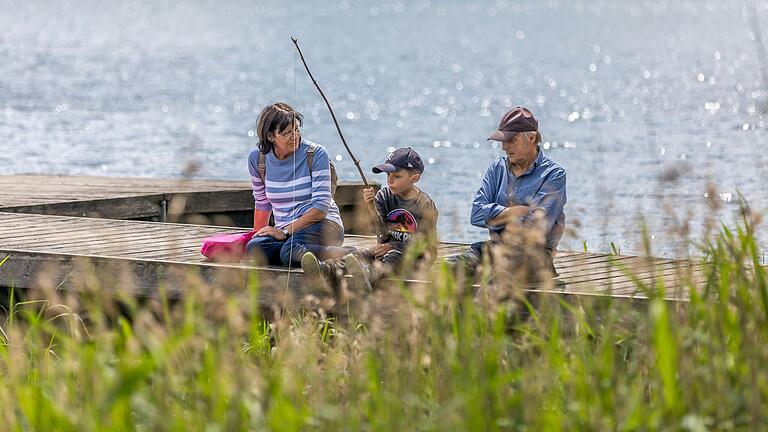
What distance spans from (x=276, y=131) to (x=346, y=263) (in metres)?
0.93

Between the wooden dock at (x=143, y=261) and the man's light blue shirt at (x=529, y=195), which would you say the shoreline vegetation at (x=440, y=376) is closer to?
the wooden dock at (x=143, y=261)

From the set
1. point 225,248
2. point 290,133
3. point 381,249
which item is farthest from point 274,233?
point 381,249

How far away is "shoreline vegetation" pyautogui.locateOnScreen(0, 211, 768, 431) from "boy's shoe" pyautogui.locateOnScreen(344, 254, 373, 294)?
1556 millimetres

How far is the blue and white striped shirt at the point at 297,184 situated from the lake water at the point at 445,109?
1.03m

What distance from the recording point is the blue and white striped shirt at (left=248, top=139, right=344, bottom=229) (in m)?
6.65

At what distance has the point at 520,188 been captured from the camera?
6.14 m

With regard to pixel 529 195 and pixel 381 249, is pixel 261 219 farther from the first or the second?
pixel 529 195

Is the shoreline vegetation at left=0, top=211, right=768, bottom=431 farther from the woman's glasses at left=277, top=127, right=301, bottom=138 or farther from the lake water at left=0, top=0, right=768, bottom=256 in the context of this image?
the woman's glasses at left=277, top=127, right=301, bottom=138

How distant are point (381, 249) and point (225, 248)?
Answer: 835mm

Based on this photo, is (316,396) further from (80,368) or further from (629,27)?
(629,27)

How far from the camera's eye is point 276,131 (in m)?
6.56

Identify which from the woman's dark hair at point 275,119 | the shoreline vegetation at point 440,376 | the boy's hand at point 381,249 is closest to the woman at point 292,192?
the woman's dark hair at point 275,119

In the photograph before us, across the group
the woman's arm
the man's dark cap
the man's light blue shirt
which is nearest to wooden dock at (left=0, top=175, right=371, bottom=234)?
the woman's arm

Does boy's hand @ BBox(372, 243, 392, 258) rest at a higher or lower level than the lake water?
lower
